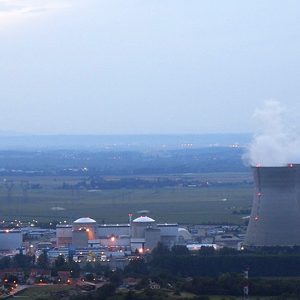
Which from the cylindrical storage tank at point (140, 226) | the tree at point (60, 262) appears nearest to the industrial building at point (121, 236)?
the cylindrical storage tank at point (140, 226)

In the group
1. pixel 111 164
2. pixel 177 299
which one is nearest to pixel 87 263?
pixel 177 299

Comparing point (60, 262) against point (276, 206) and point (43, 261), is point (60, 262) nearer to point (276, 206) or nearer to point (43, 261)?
point (43, 261)

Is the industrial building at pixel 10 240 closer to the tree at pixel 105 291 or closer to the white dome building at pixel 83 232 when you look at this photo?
the white dome building at pixel 83 232

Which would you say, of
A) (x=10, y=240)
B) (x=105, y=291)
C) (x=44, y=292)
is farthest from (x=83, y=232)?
(x=105, y=291)

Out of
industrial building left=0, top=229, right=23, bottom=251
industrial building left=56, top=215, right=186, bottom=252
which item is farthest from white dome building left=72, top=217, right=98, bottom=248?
industrial building left=0, top=229, right=23, bottom=251

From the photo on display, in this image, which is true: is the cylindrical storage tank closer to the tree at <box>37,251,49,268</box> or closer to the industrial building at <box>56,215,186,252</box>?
the industrial building at <box>56,215,186,252</box>
